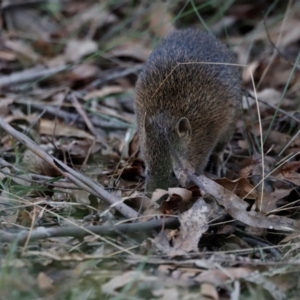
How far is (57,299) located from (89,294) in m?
0.18

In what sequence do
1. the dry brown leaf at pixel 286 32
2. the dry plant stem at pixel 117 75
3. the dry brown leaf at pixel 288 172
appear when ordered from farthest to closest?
the dry brown leaf at pixel 286 32
the dry plant stem at pixel 117 75
the dry brown leaf at pixel 288 172

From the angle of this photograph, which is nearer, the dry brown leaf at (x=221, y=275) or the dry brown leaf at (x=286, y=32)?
the dry brown leaf at (x=221, y=275)

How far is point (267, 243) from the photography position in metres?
4.48

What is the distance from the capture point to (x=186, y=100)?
18.7 feet

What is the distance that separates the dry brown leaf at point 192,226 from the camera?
168 inches

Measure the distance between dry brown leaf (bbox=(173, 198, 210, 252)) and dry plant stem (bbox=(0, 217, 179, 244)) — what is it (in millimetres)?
79

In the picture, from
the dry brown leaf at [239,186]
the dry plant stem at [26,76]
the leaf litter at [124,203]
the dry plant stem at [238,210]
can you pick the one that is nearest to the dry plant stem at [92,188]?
the leaf litter at [124,203]

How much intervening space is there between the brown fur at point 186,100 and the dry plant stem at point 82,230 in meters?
0.82

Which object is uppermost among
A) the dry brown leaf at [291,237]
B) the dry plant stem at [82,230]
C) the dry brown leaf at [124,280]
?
the dry plant stem at [82,230]

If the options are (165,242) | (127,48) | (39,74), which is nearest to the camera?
(165,242)

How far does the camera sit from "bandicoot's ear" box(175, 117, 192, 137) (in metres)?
5.46

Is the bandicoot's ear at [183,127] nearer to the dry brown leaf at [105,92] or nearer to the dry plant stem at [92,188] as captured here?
the dry plant stem at [92,188]

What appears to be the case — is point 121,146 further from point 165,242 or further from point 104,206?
point 165,242

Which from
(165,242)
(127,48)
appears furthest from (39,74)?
(165,242)
